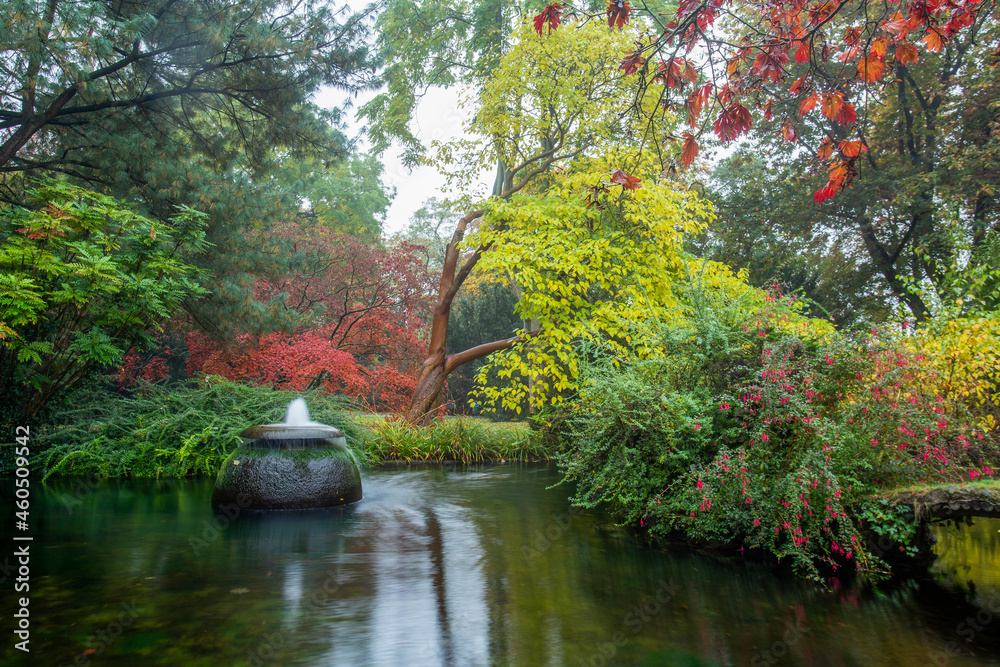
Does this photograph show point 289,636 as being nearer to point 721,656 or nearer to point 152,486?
point 721,656

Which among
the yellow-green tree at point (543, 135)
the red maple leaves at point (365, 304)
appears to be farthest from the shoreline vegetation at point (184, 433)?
the red maple leaves at point (365, 304)

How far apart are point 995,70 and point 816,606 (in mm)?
14742

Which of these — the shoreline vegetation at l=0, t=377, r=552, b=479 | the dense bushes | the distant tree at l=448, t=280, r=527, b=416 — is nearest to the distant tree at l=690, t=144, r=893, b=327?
the distant tree at l=448, t=280, r=527, b=416

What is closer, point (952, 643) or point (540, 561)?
point (952, 643)

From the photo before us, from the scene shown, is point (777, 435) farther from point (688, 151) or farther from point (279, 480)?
point (279, 480)

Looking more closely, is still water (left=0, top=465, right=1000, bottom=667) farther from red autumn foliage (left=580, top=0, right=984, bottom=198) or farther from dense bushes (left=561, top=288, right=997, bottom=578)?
red autumn foliage (left=580, top=0, right=984, bottom=198)

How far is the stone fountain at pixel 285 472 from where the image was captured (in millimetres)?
6039

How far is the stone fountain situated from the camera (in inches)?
238

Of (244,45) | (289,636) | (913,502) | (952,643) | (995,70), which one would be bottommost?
(952,643)

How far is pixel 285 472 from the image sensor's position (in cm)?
611

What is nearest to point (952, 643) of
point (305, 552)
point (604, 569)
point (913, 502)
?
point (913, 502)

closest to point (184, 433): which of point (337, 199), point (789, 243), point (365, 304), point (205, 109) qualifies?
point (205, 109)

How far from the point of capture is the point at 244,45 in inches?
346

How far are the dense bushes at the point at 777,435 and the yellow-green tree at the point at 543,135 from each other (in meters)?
5.23
